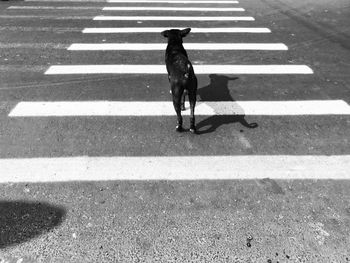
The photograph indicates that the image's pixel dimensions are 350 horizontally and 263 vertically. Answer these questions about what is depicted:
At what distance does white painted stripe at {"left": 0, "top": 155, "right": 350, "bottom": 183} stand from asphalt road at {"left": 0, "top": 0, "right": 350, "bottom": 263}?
6cm

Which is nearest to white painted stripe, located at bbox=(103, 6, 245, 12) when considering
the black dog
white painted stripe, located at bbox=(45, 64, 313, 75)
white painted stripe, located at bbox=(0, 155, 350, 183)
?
white painted stripe, located at bbox=(45, 64, 313, 75)

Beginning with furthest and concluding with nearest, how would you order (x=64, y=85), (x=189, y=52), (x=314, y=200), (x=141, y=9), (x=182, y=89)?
(x=141, y=9), (x=189, y=52), (x=64, y=85), (x=182, y=89), (x=314, y=200)

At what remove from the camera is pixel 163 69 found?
8062 mm

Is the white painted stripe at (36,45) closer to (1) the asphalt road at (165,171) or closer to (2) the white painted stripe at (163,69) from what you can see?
(1) the asphalt road at (165,171)

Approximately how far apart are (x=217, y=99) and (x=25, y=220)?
13.8ft

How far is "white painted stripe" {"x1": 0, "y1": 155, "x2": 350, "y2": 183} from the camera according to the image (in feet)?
15.3

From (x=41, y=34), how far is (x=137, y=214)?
8291 millimetres

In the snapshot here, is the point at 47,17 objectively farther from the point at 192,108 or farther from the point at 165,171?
the point at 165,171

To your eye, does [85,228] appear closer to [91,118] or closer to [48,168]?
[48,168]

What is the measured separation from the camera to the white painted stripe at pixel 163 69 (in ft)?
25.9

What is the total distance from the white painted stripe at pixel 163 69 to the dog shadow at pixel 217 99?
1.43 feet

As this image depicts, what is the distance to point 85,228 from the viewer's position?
3.79 m

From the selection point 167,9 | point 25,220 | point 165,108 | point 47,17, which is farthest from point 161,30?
point 25,220

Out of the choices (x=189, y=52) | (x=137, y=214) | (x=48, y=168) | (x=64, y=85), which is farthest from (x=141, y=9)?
(x=137, y=214)
